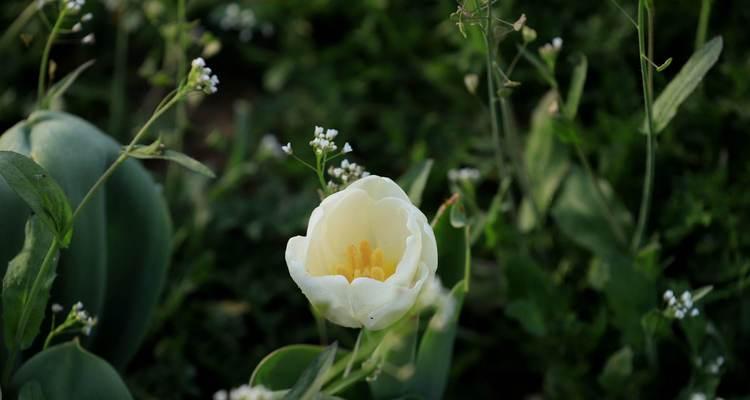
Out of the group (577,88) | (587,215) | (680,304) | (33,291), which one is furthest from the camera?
(587,215)

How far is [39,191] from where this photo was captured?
117 centimetres

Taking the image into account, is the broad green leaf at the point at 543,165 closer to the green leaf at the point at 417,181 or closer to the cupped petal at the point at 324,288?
the green leaf at the point at 417,181

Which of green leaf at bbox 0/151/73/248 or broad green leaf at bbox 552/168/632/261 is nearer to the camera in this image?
green leaf at bbox 0/151/73/248

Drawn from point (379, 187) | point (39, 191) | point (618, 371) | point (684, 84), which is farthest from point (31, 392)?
point (684, 84)

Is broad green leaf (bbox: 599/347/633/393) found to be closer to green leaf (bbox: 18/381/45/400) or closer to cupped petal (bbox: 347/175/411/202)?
cupped petal (bbox: 347/175/411/202)

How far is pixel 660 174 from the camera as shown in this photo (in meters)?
1.88

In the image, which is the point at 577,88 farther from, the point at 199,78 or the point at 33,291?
the point at 33,291

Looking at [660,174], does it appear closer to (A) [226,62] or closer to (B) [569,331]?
(B) [569,331]

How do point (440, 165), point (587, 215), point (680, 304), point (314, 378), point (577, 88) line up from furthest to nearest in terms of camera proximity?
1. point (440, 165)
2. point (587, 215)
3. point (577, 88)
4. point (680, 304)
5. point (314, 378)

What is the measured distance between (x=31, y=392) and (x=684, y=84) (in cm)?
102

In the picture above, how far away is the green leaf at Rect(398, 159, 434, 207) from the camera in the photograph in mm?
1470

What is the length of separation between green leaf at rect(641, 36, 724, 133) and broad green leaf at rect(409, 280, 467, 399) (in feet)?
1.29

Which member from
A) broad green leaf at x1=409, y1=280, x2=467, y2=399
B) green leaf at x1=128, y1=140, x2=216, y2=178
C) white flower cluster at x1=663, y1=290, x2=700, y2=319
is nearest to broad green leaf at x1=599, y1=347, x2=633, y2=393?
white flower cluster at x1=663, y1=290, x2=700, y2=319

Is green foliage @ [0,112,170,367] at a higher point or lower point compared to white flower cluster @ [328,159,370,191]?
lower
